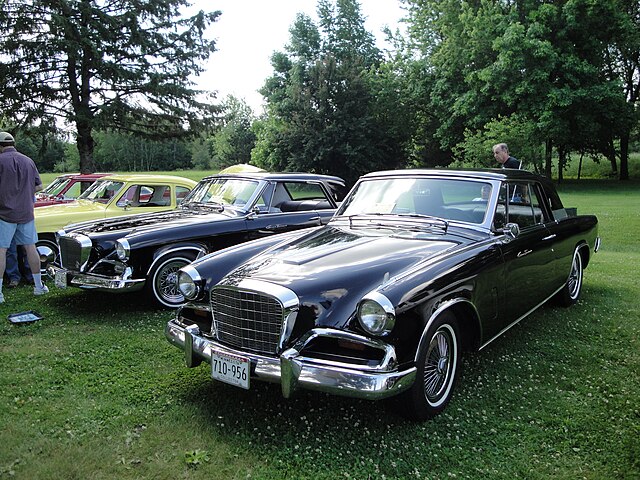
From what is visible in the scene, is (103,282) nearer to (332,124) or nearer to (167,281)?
(167,281)

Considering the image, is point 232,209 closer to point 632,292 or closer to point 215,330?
point 215,330

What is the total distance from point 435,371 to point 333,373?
0.91m

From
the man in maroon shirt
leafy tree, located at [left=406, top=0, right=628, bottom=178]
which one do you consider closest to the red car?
the man in maroon shirt

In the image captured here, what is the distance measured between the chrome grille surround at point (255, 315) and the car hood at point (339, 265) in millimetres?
78

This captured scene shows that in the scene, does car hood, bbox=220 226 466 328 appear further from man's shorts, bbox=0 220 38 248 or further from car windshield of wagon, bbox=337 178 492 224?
man's shorts, bbox=0 220 38 248

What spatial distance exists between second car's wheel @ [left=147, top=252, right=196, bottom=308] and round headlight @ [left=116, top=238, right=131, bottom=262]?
1.17 ft

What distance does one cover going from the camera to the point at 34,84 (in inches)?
719

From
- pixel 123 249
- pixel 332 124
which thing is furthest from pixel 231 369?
pixel 332 124

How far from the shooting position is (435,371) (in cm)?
357

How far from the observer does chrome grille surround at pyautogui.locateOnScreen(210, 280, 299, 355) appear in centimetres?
329

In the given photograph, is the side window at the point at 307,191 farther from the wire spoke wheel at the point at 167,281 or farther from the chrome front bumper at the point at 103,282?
the chrome front bumper at the point at 103,282

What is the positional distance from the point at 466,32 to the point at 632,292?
27.2 meters

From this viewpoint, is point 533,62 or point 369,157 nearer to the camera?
point 533,62

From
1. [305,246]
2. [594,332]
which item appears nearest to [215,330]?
[305,246]
